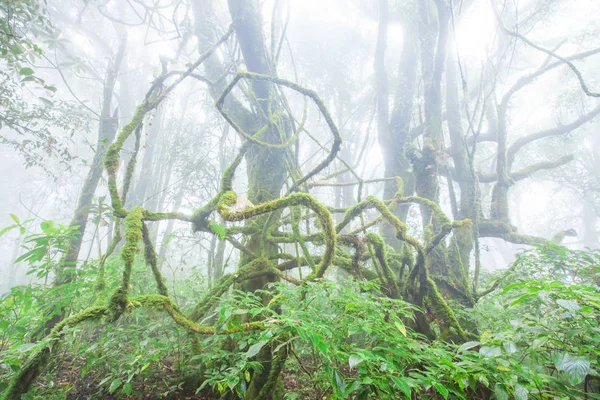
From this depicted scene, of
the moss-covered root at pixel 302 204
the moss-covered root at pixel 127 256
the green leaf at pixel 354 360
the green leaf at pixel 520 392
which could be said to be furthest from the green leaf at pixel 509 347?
the moss-covered root at pixel 127 256

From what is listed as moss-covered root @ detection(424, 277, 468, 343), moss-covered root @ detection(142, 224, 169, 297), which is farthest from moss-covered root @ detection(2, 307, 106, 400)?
moss-covered root @ detection(424, 277, 468, 343)

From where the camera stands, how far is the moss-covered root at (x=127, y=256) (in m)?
1.67

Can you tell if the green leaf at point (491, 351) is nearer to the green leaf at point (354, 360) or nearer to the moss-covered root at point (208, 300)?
the green leaf at point (354, 360)

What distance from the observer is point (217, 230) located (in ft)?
7.60

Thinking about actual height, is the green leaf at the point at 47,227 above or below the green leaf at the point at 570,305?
above

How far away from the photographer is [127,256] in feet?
6.13

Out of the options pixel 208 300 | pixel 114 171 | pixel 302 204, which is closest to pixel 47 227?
pixel 114 171

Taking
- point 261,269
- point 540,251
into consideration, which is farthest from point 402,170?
point 261,269

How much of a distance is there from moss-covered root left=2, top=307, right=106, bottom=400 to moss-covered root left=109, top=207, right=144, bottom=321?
7cm

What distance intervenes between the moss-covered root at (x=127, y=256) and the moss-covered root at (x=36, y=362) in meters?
0.07

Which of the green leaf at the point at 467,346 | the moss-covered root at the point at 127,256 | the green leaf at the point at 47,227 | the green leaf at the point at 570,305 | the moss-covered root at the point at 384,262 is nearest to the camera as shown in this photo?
the green leaf at the point at 570,305

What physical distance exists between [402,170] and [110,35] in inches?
778

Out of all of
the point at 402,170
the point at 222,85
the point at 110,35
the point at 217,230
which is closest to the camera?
the point at 217,230

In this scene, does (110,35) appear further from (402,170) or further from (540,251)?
(540,251)
